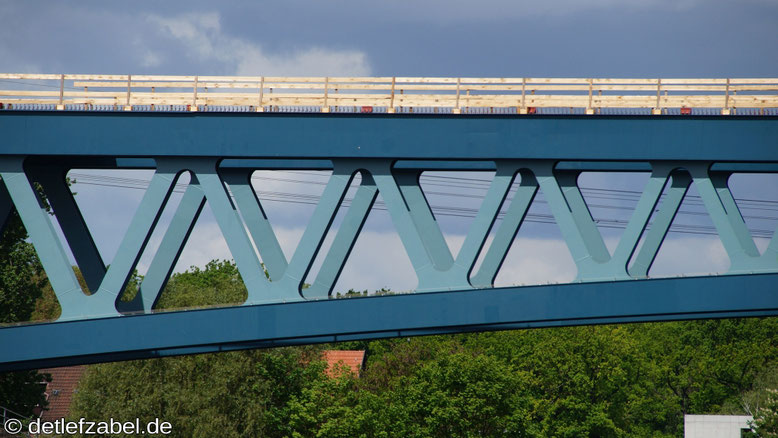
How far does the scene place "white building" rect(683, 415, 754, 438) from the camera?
59.5 meters

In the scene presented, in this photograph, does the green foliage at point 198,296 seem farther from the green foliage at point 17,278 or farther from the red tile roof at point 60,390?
the red tile roof at point 60,390

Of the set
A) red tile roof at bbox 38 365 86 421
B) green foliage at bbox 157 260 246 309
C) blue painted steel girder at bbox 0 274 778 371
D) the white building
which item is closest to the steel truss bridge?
blue painted steel girder at bbox 0 274 778 371

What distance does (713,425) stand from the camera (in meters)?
60.4

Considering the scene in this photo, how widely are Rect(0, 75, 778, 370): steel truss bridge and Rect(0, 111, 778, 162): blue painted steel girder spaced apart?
1.0 inches

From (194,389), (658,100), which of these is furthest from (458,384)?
(658,100)

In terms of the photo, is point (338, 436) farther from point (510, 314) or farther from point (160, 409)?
point (510, 314)

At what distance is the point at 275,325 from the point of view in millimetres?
16828

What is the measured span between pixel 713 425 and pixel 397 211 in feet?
162

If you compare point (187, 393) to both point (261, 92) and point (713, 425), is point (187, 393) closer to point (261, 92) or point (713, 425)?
point (261, 92)

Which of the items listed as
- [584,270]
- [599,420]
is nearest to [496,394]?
[599,420]

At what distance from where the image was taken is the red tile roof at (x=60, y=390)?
60594mm

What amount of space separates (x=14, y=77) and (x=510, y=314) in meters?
10.4

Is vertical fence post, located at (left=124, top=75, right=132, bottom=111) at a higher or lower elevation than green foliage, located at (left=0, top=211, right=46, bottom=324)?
lower

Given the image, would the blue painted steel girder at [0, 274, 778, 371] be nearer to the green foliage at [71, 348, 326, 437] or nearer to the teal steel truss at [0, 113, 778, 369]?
the teal steel truss at [0, 113, 778, 369]
